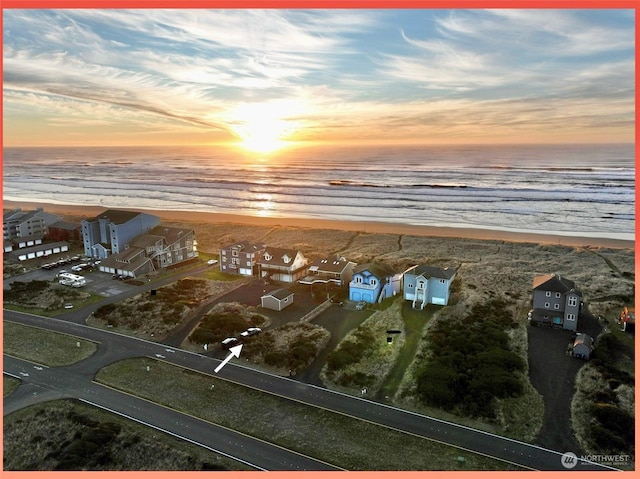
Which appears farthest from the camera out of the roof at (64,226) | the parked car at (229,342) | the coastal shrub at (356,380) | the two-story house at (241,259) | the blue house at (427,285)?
the roof at (64,226)

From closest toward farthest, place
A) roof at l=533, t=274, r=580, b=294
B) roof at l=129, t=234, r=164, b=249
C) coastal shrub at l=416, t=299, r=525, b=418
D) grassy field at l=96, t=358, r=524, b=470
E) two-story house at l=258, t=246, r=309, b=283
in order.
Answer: grassy field at l=96, t=358, r=524, b=470, coastal shrub at l=416, t=299, r=525, b=418, roof at l=533, t=274, r=580, b=294, two-story house at l=258, t=246, r=309, b=283, roof at l=129, t=234, r=164, b=249

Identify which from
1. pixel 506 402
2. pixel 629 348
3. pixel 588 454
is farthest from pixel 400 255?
pixel 588 454

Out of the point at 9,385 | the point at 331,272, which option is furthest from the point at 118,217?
the point at 9,385

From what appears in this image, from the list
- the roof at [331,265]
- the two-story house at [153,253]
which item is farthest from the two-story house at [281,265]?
the two-story house at [153,253]

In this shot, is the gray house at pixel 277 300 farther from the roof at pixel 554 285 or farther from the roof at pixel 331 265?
the roof at pixel 554 285

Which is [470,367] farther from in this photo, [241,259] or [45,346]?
[45,346]

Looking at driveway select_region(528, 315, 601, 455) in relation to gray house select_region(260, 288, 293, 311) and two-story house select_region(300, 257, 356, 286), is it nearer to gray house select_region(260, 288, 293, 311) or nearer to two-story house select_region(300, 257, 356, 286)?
two-story house select_region(300, 257, 356, 286)

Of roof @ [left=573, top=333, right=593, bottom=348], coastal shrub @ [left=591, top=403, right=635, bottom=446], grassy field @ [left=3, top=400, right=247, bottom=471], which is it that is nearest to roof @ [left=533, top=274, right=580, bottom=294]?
roof @ [left=573, top=333, right=593, bottom=348]
